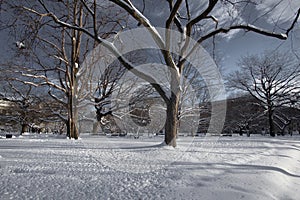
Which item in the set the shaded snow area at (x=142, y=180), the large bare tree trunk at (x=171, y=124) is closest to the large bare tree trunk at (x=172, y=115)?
the large bare tree trunk at (x=171, y=124)

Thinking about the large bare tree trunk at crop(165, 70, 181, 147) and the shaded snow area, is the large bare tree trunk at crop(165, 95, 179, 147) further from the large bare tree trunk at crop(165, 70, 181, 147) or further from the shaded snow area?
the shaded snow area

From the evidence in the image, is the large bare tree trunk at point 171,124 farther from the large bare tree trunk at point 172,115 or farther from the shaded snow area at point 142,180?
the shaded snow area at point 142,180

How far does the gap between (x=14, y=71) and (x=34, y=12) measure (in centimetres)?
649

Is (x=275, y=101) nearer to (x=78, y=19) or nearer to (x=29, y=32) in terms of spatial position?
(x=78, y=19)

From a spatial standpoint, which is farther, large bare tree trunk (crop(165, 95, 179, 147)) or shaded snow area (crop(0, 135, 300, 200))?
large bare tree trunk (crop(165, 95, 179, 147))

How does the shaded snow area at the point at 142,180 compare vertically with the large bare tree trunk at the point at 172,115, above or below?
below

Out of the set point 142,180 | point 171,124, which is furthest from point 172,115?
point 142,180

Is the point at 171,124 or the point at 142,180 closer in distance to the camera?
the point at 142,180

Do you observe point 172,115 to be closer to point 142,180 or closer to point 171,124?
point 171,124

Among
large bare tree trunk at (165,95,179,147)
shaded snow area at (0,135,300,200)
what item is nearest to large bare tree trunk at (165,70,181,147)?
large bare tree trunk at (165,95,179,147)

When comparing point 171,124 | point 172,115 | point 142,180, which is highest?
point 172,115

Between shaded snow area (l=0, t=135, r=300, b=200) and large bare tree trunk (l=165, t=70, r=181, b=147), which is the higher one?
large bare tree trunk (l=165, t=70, r=181, b=147)

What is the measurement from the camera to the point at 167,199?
2.58m

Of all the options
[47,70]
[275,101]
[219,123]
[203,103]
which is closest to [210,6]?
[47,70]
